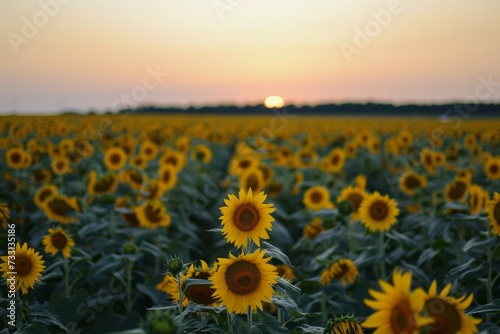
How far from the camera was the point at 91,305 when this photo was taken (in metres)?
4.00

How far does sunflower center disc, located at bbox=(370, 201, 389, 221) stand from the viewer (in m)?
4.32

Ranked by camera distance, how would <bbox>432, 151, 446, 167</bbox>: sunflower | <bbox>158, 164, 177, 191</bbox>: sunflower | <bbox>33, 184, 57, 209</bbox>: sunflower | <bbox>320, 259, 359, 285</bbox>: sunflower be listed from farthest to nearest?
<bbox>432, 151, 446, 167</bbox>: sunflower < <bbox>158, 164, 177, 191</bbox>: sunflower < <bbox>33, 184, 57, 209</bbox>: sunflower < <bbox>320, 259, 359, 285</bbox>: sunflower

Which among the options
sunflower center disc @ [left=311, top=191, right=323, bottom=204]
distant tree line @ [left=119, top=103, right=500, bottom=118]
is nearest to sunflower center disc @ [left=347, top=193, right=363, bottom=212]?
sunflower center disc @ [left=311, top=191, right=323, bottom=204]

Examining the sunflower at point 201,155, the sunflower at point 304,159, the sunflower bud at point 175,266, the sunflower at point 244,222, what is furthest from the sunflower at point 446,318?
the sunflower at point 201,155

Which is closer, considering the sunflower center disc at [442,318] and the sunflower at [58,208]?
the sunflower center disc at [442,318]

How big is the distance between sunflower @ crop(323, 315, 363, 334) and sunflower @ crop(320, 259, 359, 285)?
1623 mm

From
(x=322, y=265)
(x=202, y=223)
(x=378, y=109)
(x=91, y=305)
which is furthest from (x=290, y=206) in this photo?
(x=378, y=109)

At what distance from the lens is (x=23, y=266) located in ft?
9.75

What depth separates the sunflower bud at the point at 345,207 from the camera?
15.8 feet

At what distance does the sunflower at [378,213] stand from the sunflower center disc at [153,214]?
1995 millimetres

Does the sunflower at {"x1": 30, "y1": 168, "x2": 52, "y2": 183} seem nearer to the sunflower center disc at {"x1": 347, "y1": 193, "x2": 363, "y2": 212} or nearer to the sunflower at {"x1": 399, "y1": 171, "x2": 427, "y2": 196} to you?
the sunflower center disc at {"x1": 347, "y1": 193, "x2": 363, "y2": 212}

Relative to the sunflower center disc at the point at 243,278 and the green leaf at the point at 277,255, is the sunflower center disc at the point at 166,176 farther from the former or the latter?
the sunflower center disc at the point at 243,278

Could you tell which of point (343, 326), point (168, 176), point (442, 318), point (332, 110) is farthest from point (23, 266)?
point (332, 110)

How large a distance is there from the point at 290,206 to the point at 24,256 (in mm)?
5781
